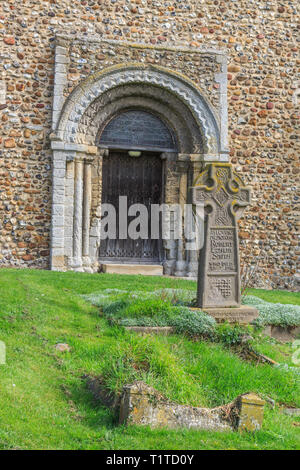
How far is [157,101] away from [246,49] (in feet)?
7.78

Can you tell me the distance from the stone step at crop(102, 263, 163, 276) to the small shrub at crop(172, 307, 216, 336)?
4956mm

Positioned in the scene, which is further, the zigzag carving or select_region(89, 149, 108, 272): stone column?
select_region(89, 149, 108, 272): stone column

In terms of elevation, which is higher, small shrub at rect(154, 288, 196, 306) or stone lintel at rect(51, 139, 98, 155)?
stone lintel at rect(51, 139, 98, 155)

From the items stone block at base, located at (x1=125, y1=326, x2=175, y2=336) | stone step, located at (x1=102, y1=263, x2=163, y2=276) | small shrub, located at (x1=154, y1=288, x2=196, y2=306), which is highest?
stone step, located at (x1=102, y1=263, x2=163, y2=276)

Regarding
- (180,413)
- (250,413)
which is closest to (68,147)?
(180,413)

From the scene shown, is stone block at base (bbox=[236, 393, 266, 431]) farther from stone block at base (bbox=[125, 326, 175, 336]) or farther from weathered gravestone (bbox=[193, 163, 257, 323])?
weathered gravestone (bbox=[193, 163, 257, 323])

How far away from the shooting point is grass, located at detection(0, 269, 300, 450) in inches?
150

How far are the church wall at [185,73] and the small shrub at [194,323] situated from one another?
5.33m

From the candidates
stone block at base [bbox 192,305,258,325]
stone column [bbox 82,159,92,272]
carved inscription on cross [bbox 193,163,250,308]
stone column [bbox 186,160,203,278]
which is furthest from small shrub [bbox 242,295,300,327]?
stone column [bbox 82,159,92,272]

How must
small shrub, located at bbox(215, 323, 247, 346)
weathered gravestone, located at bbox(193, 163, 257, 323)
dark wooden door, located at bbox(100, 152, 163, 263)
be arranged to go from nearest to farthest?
small shrub, located at bbox(215, 323, 247, 346) → weathered gravestone, located at bbox(193, 163, 257, 323) → dark wooden door, located at bbox(100, 152, 163, 263)

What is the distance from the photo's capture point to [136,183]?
12.4 m

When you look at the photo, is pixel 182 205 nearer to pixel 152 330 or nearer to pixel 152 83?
pixel 152 83

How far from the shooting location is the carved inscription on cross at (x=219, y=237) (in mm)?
7082

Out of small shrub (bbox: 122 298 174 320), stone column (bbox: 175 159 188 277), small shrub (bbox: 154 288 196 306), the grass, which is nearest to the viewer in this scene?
the grass
